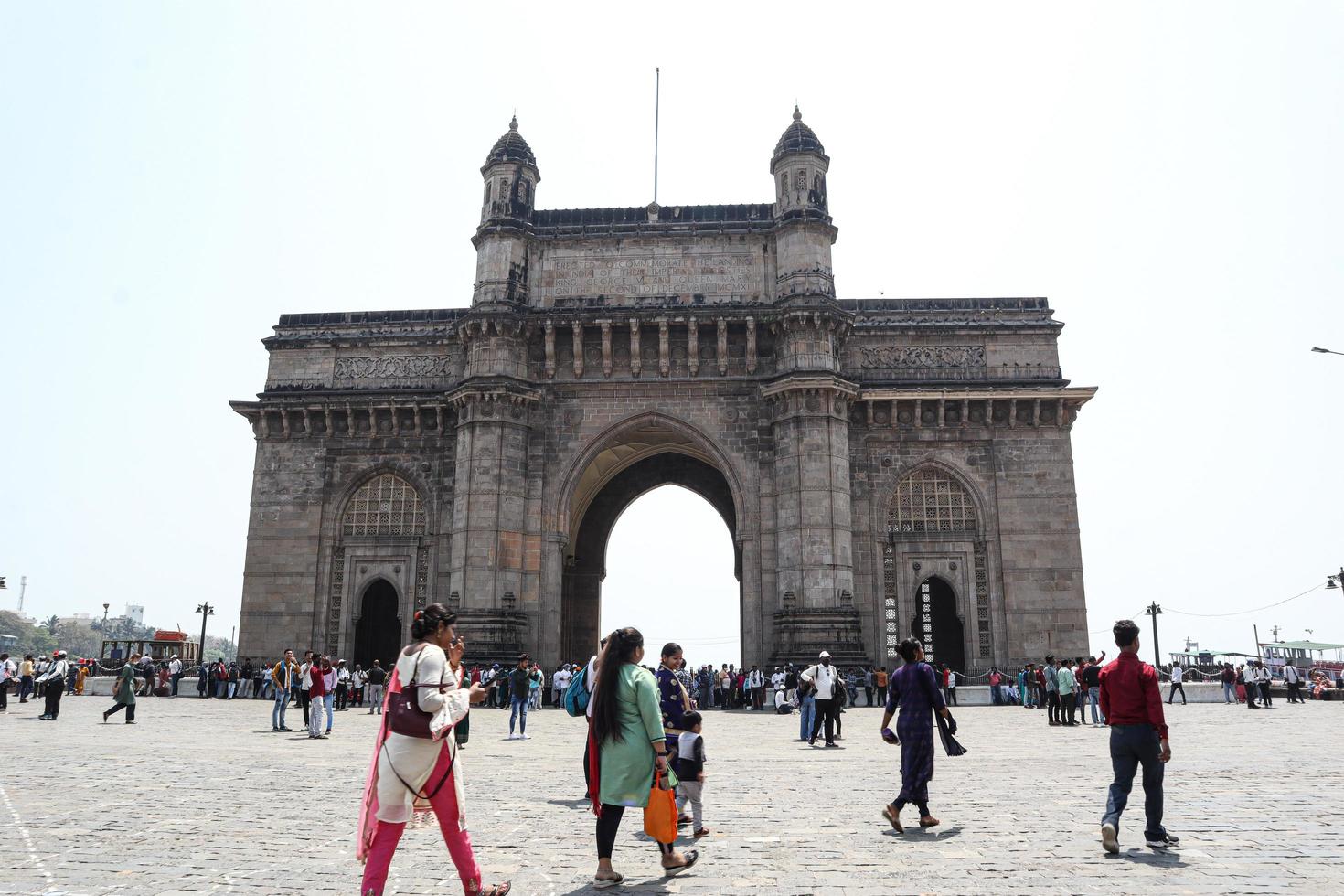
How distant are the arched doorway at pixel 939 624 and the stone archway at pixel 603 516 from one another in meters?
7.92

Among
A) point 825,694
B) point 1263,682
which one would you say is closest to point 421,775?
point 825,694

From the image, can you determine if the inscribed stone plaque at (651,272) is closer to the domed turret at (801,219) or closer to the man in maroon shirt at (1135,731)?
the domed turret at (801,219)

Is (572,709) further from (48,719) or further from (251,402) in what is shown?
(251,402)

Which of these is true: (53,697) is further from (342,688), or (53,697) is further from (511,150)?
(511,150)

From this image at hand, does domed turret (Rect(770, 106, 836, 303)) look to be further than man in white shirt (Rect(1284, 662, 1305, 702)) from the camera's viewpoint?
No

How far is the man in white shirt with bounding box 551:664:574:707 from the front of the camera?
25953 millimetres

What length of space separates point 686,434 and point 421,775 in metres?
24.4

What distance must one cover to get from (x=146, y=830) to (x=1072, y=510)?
27.1m

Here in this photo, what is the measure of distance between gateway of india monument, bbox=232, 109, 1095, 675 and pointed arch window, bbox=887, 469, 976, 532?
0.06m

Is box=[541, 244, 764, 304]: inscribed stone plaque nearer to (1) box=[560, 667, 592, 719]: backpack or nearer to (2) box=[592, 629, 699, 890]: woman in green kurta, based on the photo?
(1) box=[560, 667, 592, 719]: backpack

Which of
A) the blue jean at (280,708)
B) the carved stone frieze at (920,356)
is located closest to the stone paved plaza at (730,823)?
the blue jean at (280,708)

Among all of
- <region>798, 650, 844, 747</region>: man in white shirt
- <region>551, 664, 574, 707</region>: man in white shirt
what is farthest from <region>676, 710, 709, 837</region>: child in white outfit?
<region>551, 664, 574, 707</region>: man in white shirt

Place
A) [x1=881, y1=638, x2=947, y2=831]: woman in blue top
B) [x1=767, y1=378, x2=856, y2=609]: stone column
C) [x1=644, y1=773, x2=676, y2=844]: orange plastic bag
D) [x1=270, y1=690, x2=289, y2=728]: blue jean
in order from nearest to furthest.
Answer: [x1=644, y1=773, x2=676, y2=844]: orange plastic bag
[x1=881, y1=638, x2=947, y2=831]: woman in blue top
[x1=270, y1=690, x2=289, y2=728]: blue jean
[x1=767, y1=378, x2=856, y2=609]: stone column

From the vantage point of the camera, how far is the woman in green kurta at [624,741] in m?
6.35
